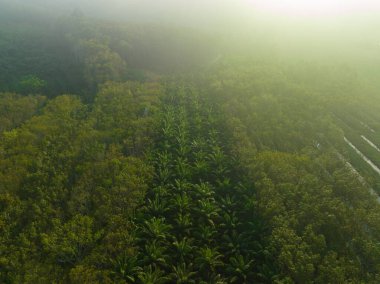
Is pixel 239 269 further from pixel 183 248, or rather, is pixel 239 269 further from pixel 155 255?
pixel 155 255

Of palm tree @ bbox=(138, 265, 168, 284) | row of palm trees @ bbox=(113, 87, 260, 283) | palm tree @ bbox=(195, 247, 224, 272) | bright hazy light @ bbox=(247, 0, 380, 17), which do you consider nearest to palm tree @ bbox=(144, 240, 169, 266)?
row of palm trees @ bbox=(113, 87, 260, 283)

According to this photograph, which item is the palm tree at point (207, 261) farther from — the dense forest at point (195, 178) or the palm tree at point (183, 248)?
the palm tree at point (183, 248)

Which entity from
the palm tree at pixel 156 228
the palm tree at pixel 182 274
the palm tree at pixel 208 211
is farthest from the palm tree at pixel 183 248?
the palm tree at pixel 208 211

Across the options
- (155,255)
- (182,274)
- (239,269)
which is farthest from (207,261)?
(155,255)

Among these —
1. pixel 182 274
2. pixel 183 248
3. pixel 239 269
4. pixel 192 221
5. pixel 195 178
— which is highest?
pixel 183 248

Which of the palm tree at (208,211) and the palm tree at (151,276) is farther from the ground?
the palm tree at (208,211)
